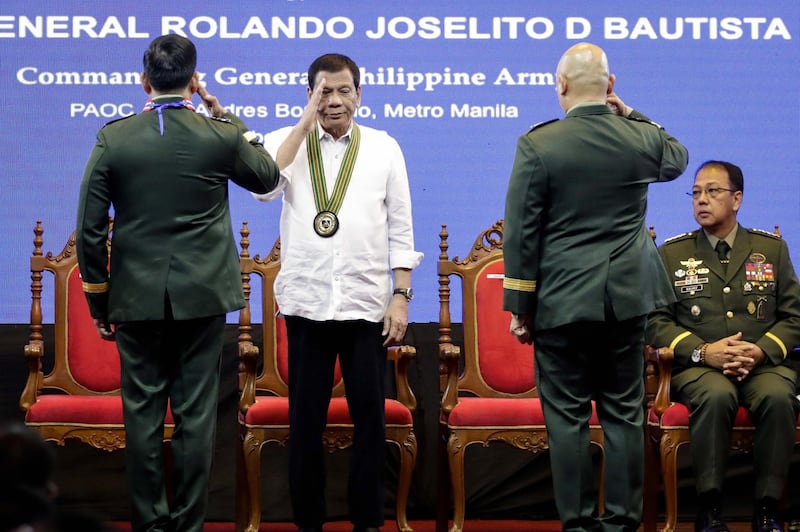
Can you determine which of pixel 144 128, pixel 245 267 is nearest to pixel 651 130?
pixel 144 128

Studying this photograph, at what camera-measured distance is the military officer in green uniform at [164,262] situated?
3119 mm

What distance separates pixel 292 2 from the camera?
15.7 feet

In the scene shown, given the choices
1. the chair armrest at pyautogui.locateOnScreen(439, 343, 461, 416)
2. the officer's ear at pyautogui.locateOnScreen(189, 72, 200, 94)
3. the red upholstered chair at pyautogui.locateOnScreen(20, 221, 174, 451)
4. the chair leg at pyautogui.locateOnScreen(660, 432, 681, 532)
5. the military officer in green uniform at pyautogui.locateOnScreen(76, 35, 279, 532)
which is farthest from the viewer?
the red upholstered chair at pyautogui.locateOnScreen(20, 221, 174, 451)

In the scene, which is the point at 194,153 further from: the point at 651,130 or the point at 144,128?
the point at 651,130

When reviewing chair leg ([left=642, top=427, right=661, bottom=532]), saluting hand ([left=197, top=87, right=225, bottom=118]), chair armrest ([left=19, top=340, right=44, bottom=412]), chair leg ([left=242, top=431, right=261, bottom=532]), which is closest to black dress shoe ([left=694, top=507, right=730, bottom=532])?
chair leg ([left=642, top=427, right=661, bottom=532])

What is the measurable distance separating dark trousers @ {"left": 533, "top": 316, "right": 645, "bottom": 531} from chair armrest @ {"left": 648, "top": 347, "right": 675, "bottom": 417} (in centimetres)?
78

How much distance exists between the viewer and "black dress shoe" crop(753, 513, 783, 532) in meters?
3.78

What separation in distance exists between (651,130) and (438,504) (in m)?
1.74

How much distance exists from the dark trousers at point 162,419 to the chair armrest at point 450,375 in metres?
1.17

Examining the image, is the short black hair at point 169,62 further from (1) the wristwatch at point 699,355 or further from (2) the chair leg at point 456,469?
(1) the wristwatch at point 699,355

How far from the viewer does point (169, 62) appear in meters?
3.12

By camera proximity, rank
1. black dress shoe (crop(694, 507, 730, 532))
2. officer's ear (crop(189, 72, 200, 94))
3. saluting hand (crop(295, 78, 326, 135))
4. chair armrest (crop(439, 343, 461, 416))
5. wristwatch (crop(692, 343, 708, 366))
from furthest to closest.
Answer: chair armrest (crop(439, 343, 461, 416))
wristwatch (crop(692, 343, 708, 366))
black dress shoe (crop(694, 507, 730, 532))
saluting hand (crop(295, 78, 326, 135))
officer's ear (crop(189, 72, 200, 94))

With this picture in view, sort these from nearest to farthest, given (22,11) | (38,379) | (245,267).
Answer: (38,379) → (245,267) → (22,11)

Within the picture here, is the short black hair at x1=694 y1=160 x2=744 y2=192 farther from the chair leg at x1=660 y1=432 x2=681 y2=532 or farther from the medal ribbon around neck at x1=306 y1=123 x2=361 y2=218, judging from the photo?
the medal ribbon around neck at x1=306 y1=123 x2=361 y2=218
